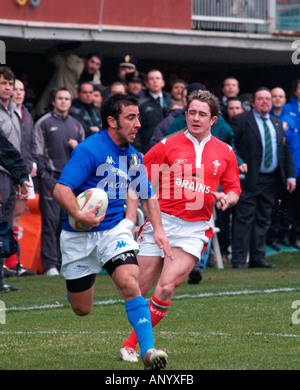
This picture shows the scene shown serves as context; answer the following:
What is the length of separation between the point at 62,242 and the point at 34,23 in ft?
30.4

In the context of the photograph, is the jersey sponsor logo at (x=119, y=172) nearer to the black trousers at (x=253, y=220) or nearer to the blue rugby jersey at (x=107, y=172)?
the blue rugby jersey at (x=107, y=172)

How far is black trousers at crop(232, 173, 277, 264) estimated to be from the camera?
13.7 m

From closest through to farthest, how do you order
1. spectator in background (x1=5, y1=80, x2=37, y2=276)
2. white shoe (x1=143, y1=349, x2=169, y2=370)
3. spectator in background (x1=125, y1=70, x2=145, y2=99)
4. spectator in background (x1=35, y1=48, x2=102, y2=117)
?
white shoe (x1=143, y1=349, x2=169, y2=370) → spectator in background (x1=5, y1=80, x2=37, y2=276) → spectator in background (x1=125, y1=70, x2=145, y2=99) → spectator in background (x1=35, y1=48, x2=102, y2=117)

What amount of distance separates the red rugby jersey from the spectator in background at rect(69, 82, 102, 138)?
559cm

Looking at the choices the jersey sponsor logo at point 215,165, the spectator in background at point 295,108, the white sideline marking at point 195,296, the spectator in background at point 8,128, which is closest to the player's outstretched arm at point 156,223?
the jersey sponsor logo at point 215,165

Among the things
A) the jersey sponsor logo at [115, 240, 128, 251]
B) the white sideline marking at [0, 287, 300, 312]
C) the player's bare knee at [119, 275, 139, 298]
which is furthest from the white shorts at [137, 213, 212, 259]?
the white sideline marking at [0, 287, 300, 312]

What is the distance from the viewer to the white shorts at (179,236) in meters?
7.46

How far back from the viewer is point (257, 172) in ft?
44.9

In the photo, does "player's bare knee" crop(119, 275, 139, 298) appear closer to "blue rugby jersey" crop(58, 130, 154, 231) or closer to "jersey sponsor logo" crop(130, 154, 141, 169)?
"blue rugby jersey" crop(58, 130, 154, 231)

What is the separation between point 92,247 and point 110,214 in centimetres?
30

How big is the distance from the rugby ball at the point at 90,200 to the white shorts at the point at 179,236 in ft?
3.59
